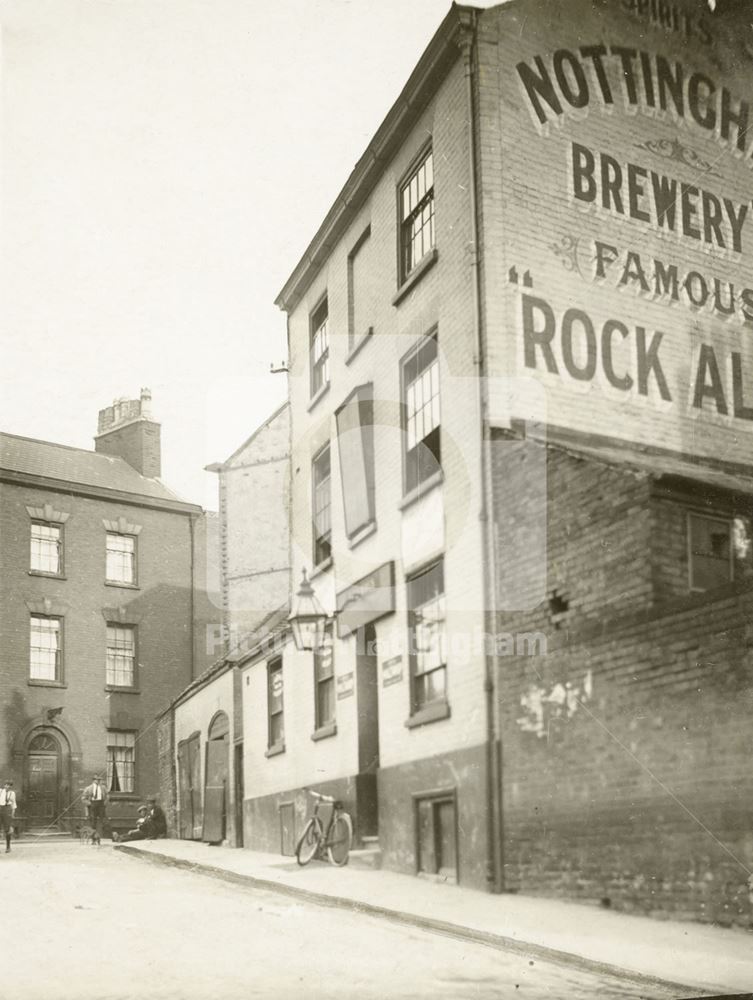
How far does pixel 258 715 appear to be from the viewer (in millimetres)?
20812

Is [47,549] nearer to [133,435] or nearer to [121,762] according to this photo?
[133,435]

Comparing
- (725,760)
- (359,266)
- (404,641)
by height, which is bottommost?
(725,760)

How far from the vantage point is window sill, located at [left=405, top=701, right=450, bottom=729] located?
1338 cm

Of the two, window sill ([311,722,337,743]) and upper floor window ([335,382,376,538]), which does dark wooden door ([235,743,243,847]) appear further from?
upper floor window ([335,382,376,538])

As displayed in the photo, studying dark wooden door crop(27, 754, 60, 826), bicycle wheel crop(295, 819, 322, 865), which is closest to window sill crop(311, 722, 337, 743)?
bicycle wheel crop(295, 819, 322, 865)

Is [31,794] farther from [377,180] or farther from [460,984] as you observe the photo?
[460,984]

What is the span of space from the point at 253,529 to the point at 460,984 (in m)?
16.9

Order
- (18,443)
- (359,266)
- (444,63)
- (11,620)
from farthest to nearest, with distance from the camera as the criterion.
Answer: (11,620) → (18,443) → (359,266) → (444,63)

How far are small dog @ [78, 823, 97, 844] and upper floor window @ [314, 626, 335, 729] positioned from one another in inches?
311

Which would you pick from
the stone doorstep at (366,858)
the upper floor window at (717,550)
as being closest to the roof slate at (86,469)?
the stone doorstep at (366,858)

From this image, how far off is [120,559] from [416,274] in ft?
32.2

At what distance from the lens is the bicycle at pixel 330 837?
15.5 m

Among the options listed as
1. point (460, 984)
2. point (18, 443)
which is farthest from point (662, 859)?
point (18, 443)

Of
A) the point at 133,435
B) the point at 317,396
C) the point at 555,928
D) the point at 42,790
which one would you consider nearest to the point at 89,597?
the point at 133,435
